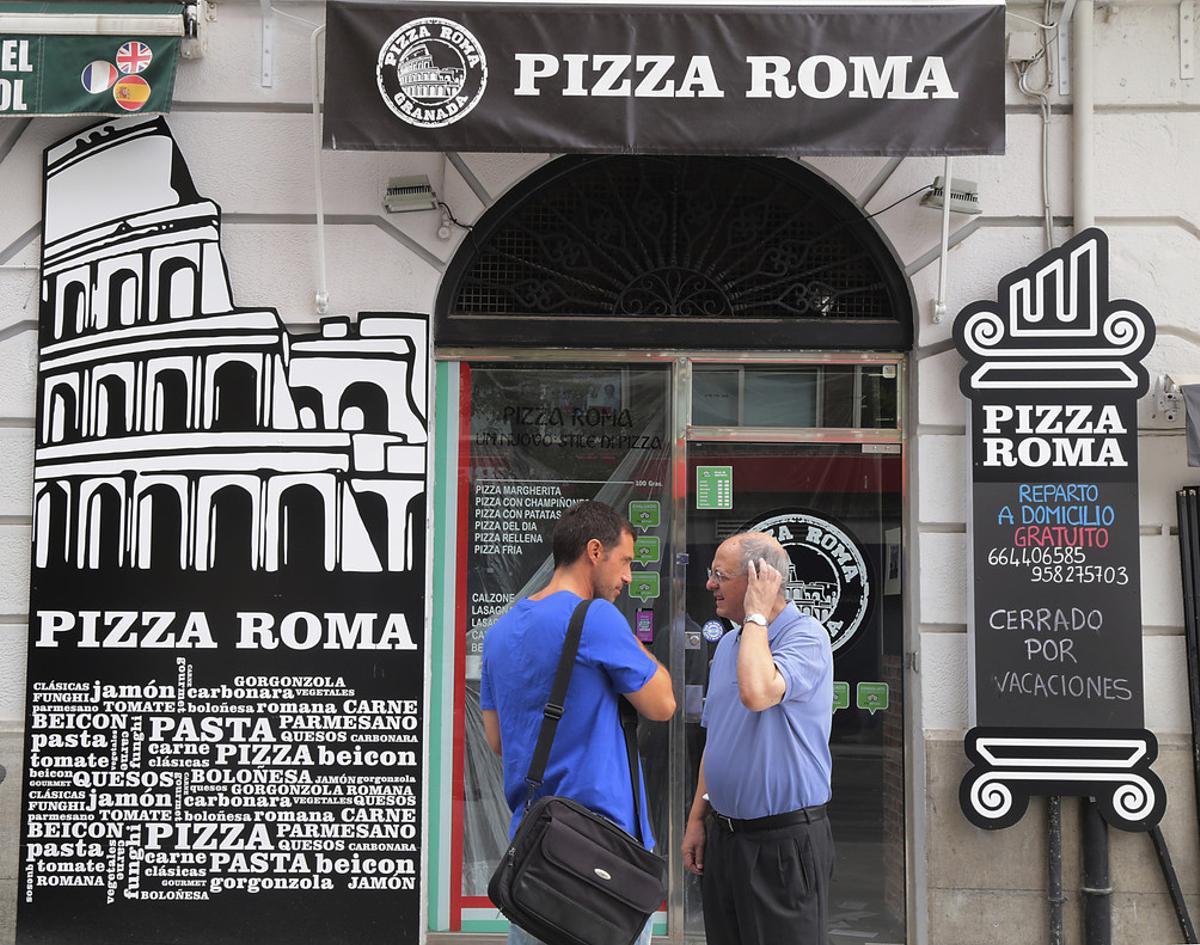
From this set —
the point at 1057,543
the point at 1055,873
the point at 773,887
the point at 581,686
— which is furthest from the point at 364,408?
the point at 1055,873

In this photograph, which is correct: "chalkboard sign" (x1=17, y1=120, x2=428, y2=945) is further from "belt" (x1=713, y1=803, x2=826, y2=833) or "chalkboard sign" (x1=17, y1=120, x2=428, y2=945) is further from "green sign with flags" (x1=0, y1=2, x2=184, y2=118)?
"belt" (x1=713, y1=803, x2=826, y2=833)

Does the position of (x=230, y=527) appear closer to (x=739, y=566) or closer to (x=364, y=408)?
(x=364, y=408)

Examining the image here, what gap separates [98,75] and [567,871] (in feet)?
15.1

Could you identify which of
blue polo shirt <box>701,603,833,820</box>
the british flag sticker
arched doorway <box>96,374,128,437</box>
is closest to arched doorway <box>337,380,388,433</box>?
arched doorway <box>96,374,128,437</box>

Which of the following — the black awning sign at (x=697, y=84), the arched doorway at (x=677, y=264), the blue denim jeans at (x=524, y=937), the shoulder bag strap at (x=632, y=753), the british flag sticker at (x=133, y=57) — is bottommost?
the blue denim jeans at (x=524, y=937)

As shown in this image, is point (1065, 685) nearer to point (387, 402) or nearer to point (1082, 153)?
point (1082, 153)

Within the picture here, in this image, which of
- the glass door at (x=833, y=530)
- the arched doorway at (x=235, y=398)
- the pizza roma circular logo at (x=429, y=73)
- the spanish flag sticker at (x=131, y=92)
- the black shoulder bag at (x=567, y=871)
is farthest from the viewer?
the glass door at (x=833, y=530)

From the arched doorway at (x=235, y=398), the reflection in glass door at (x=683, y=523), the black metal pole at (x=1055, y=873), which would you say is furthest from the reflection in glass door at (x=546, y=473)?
the black metal pole at (x=1055, y=873)

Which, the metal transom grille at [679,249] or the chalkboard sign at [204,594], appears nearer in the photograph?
the chalkboard sign at [204,594]

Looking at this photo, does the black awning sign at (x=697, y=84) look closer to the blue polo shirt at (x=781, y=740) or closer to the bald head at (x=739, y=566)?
the bald head at (x=739, y=566)

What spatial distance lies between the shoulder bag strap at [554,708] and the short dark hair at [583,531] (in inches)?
11.6

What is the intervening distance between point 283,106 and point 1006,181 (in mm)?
3679

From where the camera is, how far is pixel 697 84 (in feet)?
18.8

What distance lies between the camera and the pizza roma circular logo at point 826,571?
21.1ft
